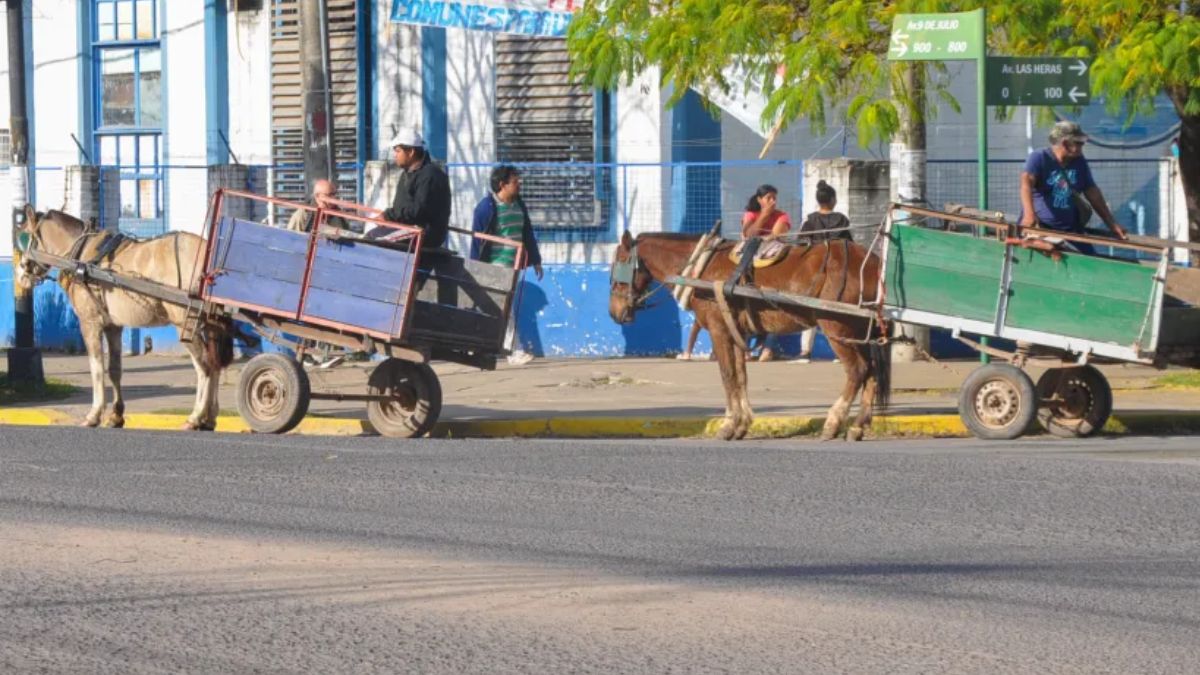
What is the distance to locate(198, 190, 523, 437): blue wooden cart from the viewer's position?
12.9 m

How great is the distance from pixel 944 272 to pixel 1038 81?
2.38m

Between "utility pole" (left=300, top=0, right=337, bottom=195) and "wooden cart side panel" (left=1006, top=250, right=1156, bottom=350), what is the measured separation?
737 cm

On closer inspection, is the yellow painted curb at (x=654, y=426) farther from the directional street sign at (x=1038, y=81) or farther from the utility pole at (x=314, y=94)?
the utility pole at (x=314, y=94)

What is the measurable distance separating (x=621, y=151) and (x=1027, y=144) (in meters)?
5.28

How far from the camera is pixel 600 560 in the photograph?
8258 mm

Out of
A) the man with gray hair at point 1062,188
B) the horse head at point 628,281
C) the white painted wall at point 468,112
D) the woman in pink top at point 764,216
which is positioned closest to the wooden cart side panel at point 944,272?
the man with gray hair at point 1062,188

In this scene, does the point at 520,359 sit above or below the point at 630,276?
below

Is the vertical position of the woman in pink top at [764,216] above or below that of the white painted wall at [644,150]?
below

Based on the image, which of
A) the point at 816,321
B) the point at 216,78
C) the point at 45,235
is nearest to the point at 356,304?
the point at 816,321

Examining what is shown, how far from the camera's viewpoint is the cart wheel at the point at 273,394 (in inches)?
519

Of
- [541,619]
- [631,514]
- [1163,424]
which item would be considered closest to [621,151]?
[1163,424]

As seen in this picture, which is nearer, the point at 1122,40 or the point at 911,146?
the point at 1122,40

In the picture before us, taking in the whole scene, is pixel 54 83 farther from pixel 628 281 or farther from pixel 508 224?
pixel 628 281

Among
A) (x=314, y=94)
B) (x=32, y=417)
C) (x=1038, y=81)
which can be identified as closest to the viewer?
(x=1038, y=81)
